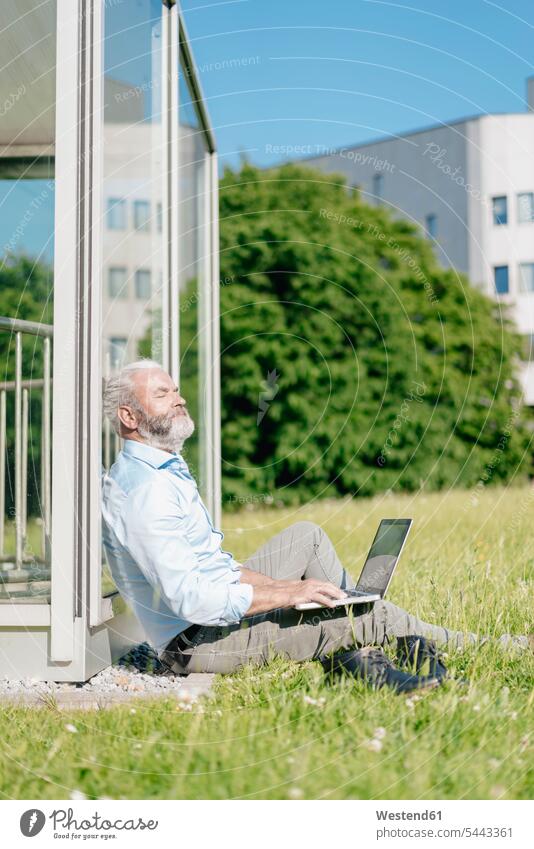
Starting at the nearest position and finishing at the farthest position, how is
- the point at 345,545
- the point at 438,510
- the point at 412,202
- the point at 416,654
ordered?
the point at 416,654 < the point at 345,545 < the point at 438,510 < the point at 412,202

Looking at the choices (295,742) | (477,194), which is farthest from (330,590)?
(477,194)

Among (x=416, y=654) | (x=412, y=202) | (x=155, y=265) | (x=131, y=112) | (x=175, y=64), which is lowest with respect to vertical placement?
(x=416, y=654)

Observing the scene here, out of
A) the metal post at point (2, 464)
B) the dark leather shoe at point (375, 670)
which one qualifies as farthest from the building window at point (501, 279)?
the dark leather shoe at point (375, 670)

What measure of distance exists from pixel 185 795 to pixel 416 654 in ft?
3.59

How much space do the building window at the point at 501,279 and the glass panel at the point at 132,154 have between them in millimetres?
19438

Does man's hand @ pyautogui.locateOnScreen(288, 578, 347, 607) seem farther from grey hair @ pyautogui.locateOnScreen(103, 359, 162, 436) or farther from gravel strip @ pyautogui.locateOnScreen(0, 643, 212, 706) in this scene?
grey hair @ pyautogui.locateOnScreen(103, 359, 162, 436)

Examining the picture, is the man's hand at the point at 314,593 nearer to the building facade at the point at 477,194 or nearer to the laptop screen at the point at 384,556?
the laptop screen at the point at 384,556

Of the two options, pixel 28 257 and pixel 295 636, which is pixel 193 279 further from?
pixel 295 636

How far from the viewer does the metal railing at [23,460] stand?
13.5 ft

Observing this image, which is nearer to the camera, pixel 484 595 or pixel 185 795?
pixel 185 795

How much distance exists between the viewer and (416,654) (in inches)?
124

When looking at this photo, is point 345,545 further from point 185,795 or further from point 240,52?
point 185,795

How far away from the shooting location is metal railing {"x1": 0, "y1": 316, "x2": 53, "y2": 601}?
413 cm
